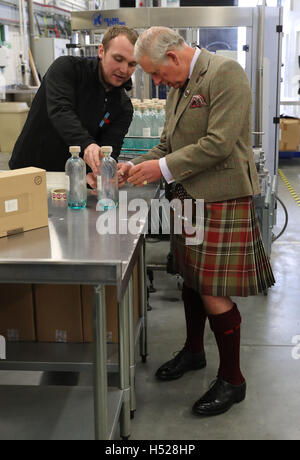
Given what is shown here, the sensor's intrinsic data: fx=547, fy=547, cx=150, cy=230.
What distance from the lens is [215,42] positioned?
5.03 m

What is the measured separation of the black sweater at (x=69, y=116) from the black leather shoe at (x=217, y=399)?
3.64 feet

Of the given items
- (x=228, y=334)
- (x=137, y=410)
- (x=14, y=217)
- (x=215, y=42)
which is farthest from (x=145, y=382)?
(x=215, y=42)

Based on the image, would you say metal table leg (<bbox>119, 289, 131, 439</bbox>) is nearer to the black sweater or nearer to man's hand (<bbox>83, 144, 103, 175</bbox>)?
man's hand (<bbox>83, 144, 103, 175</bbox>)

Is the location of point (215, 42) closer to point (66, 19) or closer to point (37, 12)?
point (37, 12)

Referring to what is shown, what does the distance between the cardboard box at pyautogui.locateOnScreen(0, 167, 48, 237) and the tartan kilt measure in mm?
620

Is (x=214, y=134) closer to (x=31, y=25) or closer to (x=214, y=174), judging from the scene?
(x=214, y=174)

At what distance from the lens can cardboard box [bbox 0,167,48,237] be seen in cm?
168

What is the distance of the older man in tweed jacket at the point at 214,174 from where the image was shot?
189cm

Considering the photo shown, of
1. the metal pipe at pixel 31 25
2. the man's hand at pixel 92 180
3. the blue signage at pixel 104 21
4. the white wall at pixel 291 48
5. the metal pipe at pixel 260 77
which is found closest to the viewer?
the man's hand at pixel 92 180

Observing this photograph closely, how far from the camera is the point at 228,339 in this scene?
7.00 ft
